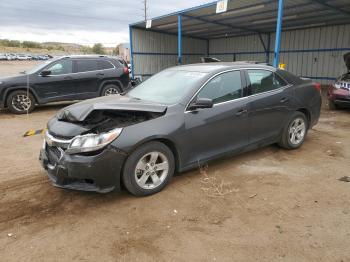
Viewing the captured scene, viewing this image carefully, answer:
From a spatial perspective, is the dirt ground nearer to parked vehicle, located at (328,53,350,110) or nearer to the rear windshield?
the rear windshield

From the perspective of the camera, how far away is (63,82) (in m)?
9.83

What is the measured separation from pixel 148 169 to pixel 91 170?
70cm

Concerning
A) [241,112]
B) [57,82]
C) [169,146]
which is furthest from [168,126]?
[57,82]

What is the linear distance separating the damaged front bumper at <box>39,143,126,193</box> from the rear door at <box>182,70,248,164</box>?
988mm

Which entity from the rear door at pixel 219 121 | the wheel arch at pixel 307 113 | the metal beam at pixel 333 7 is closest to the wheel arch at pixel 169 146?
the rear door at pixel 219 121

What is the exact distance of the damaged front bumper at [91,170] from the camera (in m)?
3.28

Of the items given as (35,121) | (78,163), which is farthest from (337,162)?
(35,121)

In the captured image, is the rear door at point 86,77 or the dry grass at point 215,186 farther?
the rear door at point 86,77

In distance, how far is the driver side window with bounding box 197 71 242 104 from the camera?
165 inches

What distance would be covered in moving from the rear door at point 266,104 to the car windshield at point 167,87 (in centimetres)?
95

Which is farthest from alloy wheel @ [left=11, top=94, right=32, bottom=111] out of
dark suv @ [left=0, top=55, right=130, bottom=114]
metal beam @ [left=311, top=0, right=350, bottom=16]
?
metal beam @ [left=311, top=0, right=350, bottom=16]

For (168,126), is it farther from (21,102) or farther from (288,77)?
(21,102)

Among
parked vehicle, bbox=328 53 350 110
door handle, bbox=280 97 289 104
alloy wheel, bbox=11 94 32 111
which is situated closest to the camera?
door handle, bbox=280 97 289 104

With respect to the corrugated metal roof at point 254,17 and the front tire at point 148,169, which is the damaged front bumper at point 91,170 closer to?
the front tire at point 148,169
